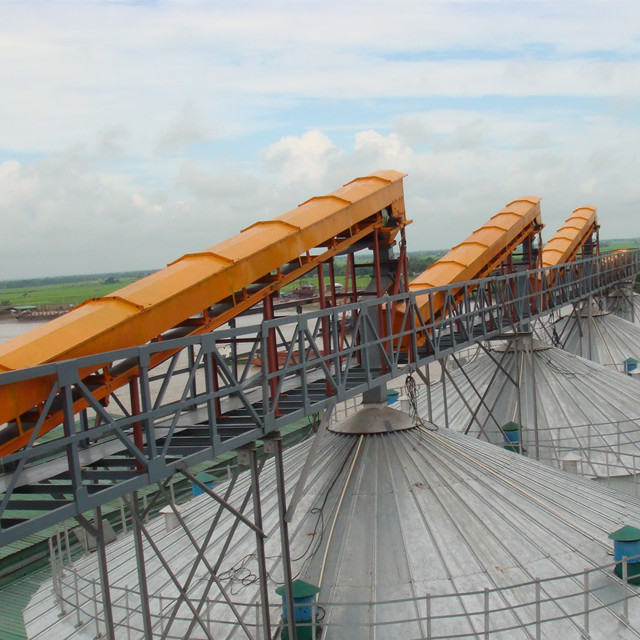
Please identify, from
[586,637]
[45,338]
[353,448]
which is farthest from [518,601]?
[45,338]

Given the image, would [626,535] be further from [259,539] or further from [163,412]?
[163,412]

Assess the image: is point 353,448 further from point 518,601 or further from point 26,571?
point 26,571

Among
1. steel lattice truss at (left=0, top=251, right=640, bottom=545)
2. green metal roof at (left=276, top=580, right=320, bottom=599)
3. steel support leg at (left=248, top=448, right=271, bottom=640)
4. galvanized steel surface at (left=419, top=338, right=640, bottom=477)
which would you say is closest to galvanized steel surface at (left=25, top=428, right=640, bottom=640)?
green metal roof at (left=276, top=580, right=320, bottom=599)

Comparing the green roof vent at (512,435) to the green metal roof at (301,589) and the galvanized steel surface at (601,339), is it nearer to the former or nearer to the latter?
the galvanized steel surface at (601,339)

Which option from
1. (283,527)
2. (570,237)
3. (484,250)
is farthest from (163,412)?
(570,237)

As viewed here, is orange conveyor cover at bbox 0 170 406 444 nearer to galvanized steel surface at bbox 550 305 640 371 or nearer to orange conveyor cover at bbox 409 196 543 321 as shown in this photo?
orange conveyor cover at bbox 409 196 543 321

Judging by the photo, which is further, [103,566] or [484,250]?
[484,250]

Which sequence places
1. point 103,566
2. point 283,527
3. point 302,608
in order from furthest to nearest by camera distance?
point 302,608 → point 283,527 → point 103,566
